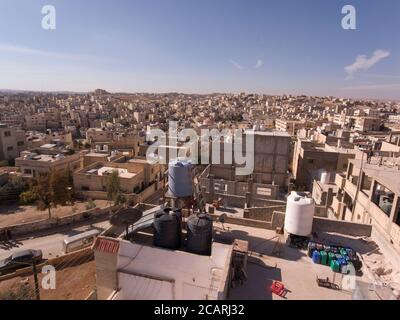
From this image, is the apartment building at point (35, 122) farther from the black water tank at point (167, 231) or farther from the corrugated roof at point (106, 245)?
the black water tank at point (167, 231)

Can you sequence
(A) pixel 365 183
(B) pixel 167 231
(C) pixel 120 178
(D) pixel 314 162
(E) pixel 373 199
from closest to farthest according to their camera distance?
(B) pixel 167 231
(E) pixel 373 199
(A) pixel 365 183
(C) pixel 120 178
(D) pixel 314 162

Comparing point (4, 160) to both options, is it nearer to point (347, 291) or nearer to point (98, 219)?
point (98, 219)

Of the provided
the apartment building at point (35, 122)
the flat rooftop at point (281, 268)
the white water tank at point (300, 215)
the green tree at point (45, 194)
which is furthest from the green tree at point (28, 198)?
the apartment building at point (35, 122)

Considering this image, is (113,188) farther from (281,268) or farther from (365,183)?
(365,183)

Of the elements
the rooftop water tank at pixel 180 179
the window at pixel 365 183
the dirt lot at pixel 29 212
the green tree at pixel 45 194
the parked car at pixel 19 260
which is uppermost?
the rooftop water tank at pixel 180 179

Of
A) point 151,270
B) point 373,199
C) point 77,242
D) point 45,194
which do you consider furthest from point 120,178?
point 373,199
